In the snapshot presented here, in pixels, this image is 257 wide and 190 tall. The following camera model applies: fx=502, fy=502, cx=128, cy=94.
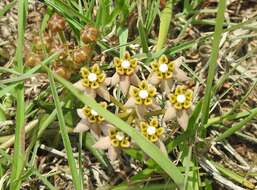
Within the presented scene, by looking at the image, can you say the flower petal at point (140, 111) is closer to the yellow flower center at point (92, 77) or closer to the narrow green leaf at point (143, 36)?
the yellow flower center at point (92, 77)

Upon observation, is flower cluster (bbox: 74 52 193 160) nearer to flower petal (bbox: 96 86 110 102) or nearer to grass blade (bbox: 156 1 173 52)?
flower petal (bbox: 96 86 110 102)

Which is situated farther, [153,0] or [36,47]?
[153,0]

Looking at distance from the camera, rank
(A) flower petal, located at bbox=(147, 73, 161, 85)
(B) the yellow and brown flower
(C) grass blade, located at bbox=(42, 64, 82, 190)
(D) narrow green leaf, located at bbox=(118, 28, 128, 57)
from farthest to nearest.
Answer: (D) narrow green leaf, located at bbox=(118, 28, 128, 57)
(A) flower petal, located at bbox=(147, 73, 161, 85)
(B) the yellow and brown flower
(C) grass blade, located at bbox=(42, 64, 82, 190)

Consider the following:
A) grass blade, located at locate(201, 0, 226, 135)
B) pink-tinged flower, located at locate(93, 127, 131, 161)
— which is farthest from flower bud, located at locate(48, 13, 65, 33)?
grass blade, located at locate(201, 0, 226, 135)

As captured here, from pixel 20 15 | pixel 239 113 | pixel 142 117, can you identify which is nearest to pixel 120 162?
pixel 142 117

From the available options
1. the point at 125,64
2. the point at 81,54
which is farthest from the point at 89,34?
the point at 125,64

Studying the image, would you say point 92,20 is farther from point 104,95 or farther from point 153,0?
point 104,95

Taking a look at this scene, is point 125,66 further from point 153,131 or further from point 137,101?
point 153,131
